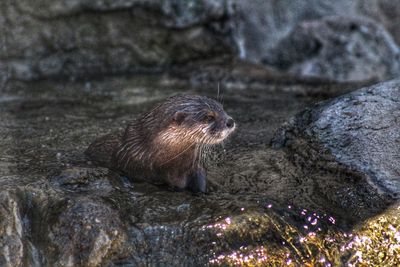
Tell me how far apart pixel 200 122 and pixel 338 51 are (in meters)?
3.76

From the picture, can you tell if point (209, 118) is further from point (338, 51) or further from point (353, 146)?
point (338, 51)

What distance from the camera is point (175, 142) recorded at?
4.09 meters

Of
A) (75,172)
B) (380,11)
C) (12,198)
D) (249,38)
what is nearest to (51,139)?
(75,172)

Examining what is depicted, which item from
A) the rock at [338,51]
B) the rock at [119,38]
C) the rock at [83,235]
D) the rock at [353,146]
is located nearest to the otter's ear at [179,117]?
the rock at [353,146]

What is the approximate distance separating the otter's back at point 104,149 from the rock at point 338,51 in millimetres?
3457

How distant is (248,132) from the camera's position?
16.8 feet

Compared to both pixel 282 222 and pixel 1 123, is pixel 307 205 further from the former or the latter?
pixel 1 123

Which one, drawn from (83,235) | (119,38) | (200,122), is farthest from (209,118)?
(119,38)

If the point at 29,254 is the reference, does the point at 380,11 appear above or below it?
below

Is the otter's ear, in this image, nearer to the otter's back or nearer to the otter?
the otter

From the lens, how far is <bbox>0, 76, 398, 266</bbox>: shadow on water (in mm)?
3344

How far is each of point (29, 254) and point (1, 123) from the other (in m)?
2.19

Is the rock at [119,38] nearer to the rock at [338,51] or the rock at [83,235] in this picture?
the rock at [338,51]

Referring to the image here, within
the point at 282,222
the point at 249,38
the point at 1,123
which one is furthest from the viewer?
the point at 249,38
